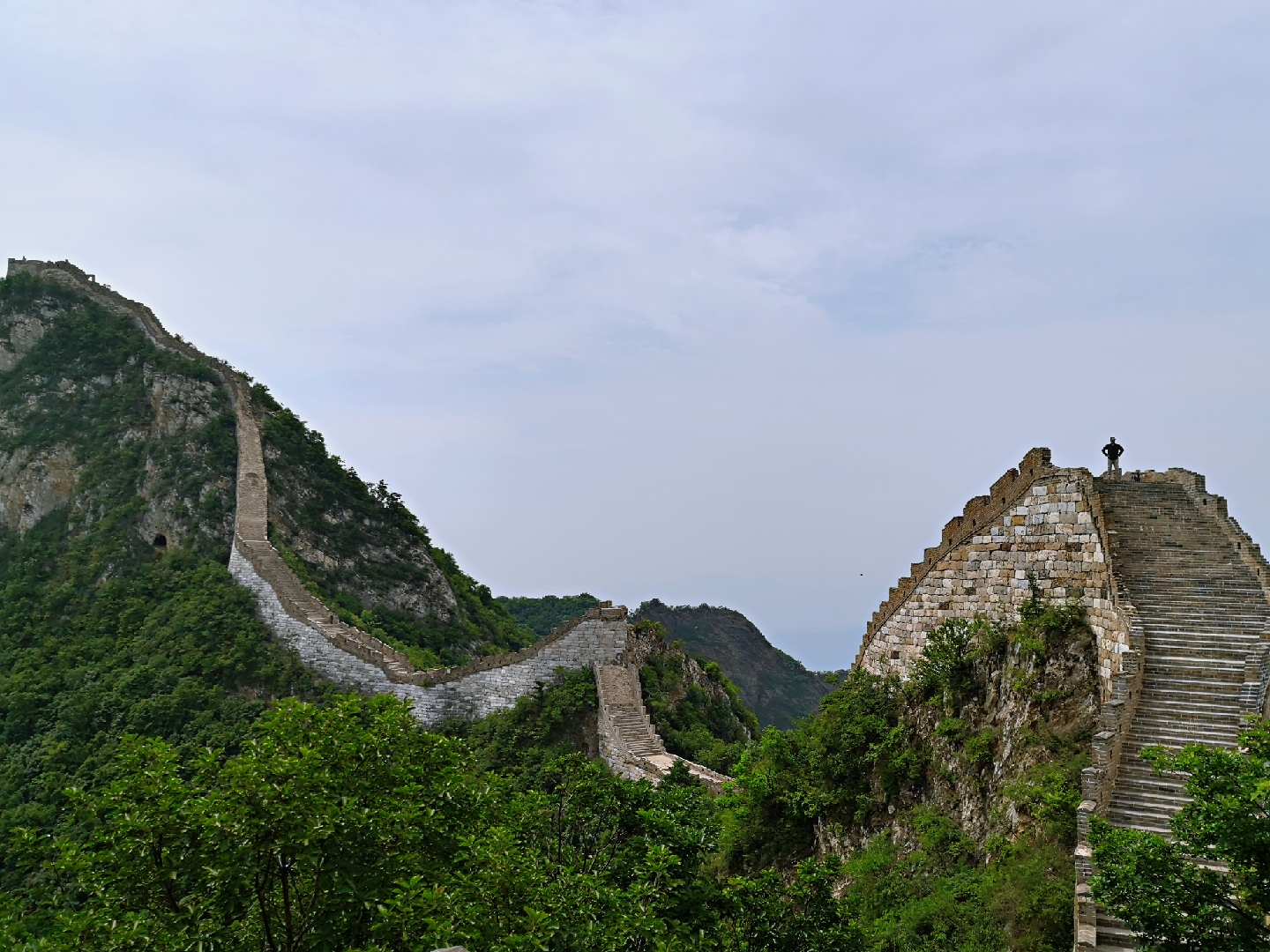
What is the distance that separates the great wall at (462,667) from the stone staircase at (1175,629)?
11465mm

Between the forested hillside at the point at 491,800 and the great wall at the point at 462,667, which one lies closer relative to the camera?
the forested hillside at the point at 491,800

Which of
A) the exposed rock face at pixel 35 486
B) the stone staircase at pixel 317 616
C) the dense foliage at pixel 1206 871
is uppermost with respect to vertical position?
the exposed rock face at pixel 35 486

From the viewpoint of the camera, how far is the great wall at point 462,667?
81.8ft

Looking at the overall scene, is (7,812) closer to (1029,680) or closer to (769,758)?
(769,758)

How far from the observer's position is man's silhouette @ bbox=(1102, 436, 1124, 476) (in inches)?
698

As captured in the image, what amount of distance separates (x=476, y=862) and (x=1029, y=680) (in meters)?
9.76

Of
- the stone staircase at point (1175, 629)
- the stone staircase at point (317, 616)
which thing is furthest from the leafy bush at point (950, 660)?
the stone staircase at point (317, 616)

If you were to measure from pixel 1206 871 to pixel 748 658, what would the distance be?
54.3 meters

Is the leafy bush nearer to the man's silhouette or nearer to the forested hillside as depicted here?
the forested hillside

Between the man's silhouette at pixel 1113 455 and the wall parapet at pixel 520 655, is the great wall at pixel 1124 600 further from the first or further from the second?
the wall parapet at pixel 520 655

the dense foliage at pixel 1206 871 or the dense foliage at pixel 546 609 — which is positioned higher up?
the dense foliage at pixel 546 609

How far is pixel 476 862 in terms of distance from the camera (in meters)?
8.09

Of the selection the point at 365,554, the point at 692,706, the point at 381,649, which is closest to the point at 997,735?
the point at 692,706

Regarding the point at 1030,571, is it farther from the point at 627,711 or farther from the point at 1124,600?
the point at 627,711
